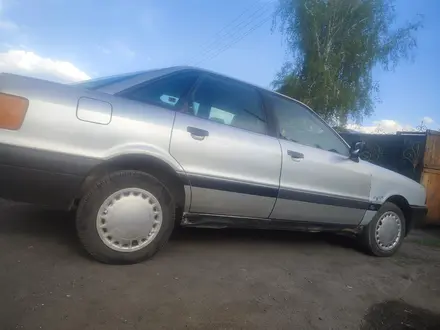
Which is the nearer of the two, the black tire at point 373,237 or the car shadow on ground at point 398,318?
the car shadow on ground at point 398,318

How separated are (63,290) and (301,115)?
265cm

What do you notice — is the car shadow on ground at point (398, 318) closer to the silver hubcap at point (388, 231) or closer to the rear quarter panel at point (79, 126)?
the silver hubcap at point (388, 231)

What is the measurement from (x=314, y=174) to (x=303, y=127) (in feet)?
1.70

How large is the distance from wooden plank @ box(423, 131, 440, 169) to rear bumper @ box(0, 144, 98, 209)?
227 inches

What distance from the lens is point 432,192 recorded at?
19.5 feet

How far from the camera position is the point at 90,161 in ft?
7.50

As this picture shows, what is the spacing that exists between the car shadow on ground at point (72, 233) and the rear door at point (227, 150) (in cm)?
81

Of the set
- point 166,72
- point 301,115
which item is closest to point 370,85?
point 301,115

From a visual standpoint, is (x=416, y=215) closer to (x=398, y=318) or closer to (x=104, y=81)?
(x=398, y=318)

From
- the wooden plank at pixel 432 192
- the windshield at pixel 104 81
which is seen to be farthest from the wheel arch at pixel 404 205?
the windshield at pixel 104 81

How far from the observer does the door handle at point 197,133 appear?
2.59 meters

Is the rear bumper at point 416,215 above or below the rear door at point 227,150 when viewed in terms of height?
below

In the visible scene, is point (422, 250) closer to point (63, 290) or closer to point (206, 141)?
point (206, 141)

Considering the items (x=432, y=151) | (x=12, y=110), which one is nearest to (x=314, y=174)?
(x=12, y=110)
